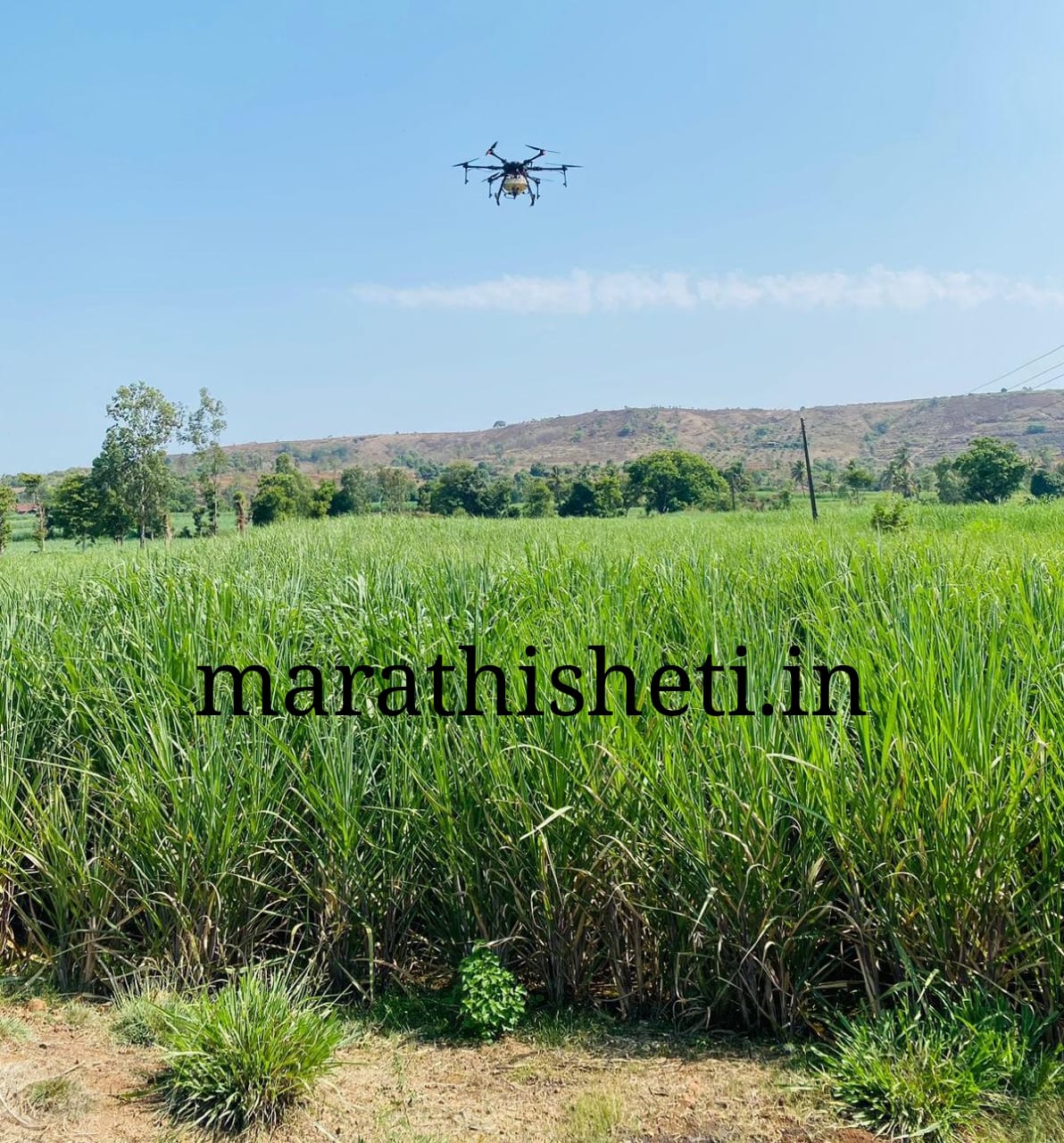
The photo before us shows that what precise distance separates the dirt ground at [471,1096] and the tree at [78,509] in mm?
44895

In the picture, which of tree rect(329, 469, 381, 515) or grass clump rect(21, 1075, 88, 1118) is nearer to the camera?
grass clump rect(21, 1075, 88, 1118)

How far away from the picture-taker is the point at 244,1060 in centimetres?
211

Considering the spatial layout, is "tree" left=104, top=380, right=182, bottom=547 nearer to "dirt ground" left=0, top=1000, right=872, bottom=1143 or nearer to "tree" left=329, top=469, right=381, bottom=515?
"tree" left=329, top=469, right=381, bottom=515

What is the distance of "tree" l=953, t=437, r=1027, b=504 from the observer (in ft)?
177

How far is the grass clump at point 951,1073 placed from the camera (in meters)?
1.97

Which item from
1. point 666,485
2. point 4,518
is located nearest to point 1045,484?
point 666,485

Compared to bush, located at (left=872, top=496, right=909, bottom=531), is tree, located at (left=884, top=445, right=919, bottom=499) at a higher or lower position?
higher

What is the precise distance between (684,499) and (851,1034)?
226ft

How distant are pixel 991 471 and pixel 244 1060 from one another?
61150mm

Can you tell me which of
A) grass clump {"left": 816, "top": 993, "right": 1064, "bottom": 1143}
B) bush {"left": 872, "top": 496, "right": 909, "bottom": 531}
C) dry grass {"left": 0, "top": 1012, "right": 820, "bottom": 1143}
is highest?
bush {"left": 872, "top": 496, "right": 909, "bottom": 531}

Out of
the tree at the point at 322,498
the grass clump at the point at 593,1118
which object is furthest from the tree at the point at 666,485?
the grass clump at the point at 593,1118

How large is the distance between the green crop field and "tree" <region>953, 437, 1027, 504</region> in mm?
58276

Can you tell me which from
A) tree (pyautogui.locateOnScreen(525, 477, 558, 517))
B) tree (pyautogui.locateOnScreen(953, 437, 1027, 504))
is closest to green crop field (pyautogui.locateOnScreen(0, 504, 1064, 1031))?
tree (pyautogui.locateOnScreen(525, 477, 558, 517))

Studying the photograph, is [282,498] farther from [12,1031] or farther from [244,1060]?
[244,1060]
